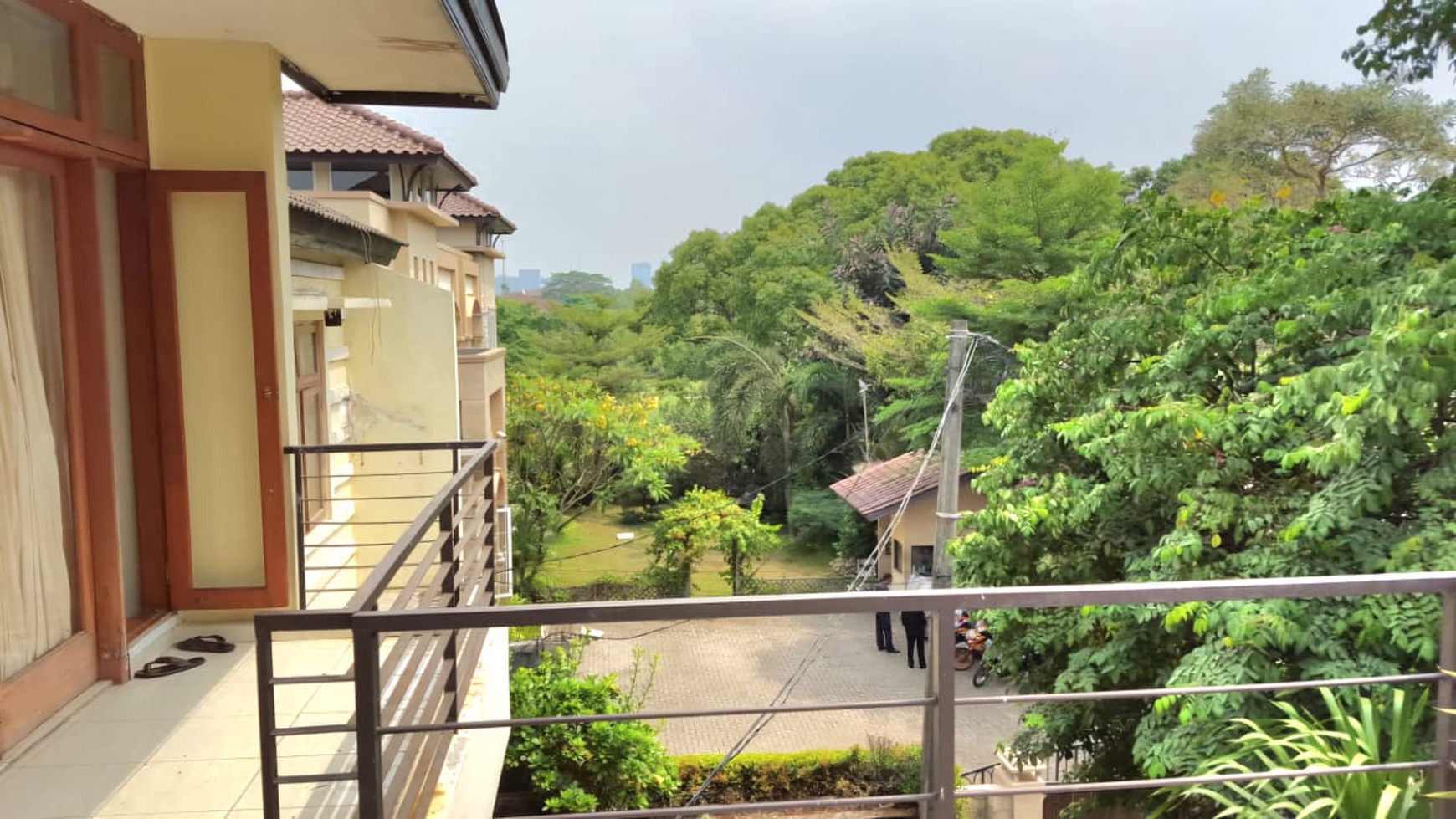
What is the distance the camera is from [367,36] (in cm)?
315

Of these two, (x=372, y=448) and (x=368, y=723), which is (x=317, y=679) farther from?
(x=372, y=448)

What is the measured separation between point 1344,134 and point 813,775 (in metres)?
18.3


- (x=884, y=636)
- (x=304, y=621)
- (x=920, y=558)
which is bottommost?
(x=884, y=636)

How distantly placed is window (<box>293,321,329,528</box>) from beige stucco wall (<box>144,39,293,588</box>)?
50.9 inches

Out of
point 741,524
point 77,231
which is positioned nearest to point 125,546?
point 77,231

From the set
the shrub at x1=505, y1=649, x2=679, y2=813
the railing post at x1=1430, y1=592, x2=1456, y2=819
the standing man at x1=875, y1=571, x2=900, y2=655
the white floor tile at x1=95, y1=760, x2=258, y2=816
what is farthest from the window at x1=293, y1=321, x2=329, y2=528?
the standing man at x1=875, y1=571, x2=900, y2=655

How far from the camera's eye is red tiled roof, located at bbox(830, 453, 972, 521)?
1542 centimetres

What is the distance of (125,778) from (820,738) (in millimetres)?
9726

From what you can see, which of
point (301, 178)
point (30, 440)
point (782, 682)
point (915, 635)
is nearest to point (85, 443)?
point (30, 440)

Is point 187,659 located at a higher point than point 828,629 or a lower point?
higher

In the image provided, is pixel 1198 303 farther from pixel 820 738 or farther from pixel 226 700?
pixel 820 738

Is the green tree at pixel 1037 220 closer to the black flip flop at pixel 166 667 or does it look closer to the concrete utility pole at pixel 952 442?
the concrete utility pole at pixel 952 442

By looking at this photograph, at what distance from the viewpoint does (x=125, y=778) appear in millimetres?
2477

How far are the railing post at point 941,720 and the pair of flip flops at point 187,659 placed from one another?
2541mm
